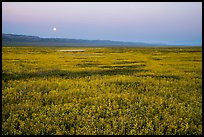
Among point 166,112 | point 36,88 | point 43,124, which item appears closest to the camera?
point 43,124

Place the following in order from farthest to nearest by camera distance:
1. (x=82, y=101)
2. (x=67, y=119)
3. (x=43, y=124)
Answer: (x=82, y=101) < (x=67, y=119) < (x=43, y=124)

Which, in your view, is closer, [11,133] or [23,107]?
[11,133]

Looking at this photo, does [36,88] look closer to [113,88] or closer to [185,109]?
[113,88]

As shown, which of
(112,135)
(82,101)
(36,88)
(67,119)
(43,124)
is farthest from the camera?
(36,88)

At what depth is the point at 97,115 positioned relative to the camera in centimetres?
1076

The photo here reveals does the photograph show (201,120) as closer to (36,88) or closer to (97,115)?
(97,115)

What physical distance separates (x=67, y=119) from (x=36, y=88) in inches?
267

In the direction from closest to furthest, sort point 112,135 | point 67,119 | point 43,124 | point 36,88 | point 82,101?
1. point 112,135
2. point 43,124
3. point 67,119
4. point 82,101
5. point 36,88

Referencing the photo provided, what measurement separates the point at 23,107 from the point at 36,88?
4.69 meters

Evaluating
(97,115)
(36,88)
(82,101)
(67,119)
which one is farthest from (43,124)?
(36,88)

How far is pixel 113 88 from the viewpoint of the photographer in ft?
54.4

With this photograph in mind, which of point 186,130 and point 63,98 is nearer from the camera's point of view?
point 186,130

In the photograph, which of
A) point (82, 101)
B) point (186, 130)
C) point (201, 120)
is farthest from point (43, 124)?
point (201, 120)

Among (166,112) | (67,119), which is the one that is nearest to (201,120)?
(166,112)
